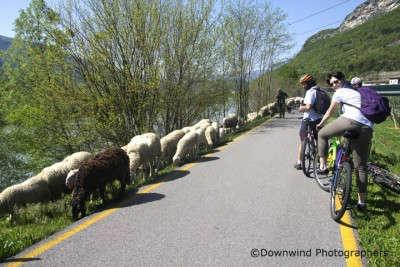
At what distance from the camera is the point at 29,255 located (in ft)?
15.6

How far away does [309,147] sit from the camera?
26.8 feet

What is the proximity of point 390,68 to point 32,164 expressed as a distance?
207ft

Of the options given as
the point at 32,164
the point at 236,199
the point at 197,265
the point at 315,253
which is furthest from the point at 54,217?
the point at 32,164

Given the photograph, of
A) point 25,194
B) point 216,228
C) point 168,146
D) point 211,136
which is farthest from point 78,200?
point 211,136

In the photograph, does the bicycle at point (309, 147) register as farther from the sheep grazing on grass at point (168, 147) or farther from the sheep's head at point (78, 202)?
the sheep grazing on grass at point (168, 147)

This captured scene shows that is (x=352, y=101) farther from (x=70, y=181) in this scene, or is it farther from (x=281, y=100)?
(x=281, y=100)

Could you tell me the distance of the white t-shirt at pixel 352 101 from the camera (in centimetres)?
527

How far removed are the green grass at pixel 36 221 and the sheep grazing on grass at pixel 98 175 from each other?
0.78ft

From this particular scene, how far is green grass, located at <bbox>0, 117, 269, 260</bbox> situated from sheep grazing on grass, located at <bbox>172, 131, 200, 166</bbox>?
173 centimetres

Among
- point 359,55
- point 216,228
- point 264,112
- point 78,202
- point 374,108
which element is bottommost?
point 216,228

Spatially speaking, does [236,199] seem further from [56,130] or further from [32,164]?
[32,164]

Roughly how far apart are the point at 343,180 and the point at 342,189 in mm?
127

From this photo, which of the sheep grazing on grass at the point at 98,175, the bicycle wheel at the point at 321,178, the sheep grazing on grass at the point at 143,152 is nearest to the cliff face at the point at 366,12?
the sheep grazing on grass at the point at 143,152

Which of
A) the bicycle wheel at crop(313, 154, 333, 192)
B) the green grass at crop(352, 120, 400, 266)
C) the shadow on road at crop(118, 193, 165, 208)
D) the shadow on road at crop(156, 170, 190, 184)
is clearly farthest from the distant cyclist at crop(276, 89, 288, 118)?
the shadow on road at crop(118, 193, 165, 208)
